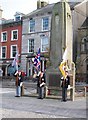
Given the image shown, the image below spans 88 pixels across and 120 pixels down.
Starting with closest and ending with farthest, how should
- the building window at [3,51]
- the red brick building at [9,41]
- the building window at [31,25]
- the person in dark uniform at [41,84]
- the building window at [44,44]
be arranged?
the person in dark uniform at [41,84] → the building window at [44,44] → the building window at [31,25] → the red brick building at [9,41] → the building window at [3,51]

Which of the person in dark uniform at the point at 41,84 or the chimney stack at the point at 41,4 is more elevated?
the chimney stack at the point at 41,4

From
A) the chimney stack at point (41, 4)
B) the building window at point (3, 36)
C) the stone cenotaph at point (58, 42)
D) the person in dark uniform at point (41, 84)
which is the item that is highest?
the chimney stack at point (41, 4)

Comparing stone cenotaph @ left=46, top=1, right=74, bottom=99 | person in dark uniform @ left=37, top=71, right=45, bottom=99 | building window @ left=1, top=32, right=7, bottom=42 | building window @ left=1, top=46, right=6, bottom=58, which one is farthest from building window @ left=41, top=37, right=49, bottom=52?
person in dark uniform @ left=37, top=71, right=45, bottom=99

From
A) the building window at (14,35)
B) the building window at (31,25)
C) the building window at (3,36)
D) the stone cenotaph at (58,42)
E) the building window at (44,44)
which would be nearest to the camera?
the stone cenotaph at (58,42)

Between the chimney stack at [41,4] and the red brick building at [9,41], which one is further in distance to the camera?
the chimney stack at [41,4]

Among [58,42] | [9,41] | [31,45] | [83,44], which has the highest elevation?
Answer: [9,41]

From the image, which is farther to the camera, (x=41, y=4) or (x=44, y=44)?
(x=41, y=4)

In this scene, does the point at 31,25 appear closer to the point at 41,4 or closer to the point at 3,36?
the point at 41,4

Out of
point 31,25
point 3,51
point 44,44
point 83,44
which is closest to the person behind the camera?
point 83,44

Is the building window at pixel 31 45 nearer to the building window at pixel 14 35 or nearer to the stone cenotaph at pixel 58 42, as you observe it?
the building window at pixel 14 35

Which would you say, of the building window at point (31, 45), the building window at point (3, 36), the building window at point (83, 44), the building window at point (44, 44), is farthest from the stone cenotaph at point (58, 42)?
the building window at point (3, 36)

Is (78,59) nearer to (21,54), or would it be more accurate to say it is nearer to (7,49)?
(21,54)

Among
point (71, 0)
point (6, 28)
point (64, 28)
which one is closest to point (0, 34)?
point (6, 28)

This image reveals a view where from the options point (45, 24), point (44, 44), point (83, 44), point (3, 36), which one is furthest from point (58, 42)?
point (3, 36)
